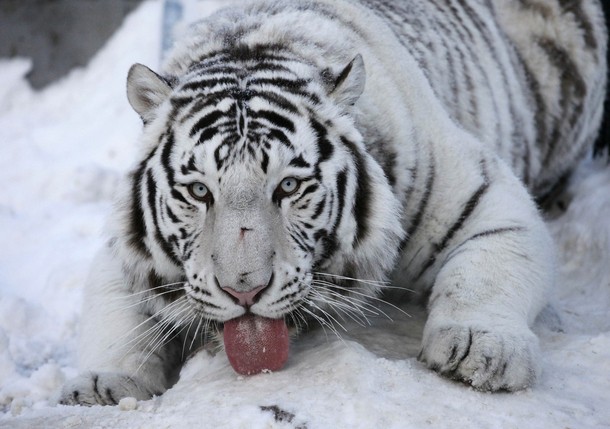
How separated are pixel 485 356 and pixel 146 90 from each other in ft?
3.09

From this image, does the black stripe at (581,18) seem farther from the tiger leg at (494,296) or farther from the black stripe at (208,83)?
the black stripe at (208,83)

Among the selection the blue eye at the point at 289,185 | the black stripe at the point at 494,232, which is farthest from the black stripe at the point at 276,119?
the black stripe at the point at 494,232

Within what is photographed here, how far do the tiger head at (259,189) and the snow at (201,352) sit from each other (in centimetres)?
18

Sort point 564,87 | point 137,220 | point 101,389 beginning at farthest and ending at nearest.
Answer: point 564,87 → point 137,220 → point 101,389

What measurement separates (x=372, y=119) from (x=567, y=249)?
1.27 m

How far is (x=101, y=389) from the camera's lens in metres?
1.82

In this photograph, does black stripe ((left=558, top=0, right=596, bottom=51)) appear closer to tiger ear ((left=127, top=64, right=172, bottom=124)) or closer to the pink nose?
tiger ear ((left=127, top=64, right=172, bottom=124))

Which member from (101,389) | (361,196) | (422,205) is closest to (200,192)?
(361,196)

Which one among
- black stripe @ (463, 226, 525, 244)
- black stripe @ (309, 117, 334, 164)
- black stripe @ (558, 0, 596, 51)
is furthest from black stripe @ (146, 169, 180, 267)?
black stripe @ (558, 0, 596, 51)

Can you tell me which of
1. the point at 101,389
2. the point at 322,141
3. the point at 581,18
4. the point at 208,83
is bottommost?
the point at 101,389

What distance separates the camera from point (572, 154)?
10.9ft

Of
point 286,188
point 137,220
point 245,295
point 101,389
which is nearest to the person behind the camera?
point 245,295

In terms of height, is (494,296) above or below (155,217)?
below

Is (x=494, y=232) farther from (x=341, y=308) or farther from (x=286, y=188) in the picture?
(x=286, y=188)
